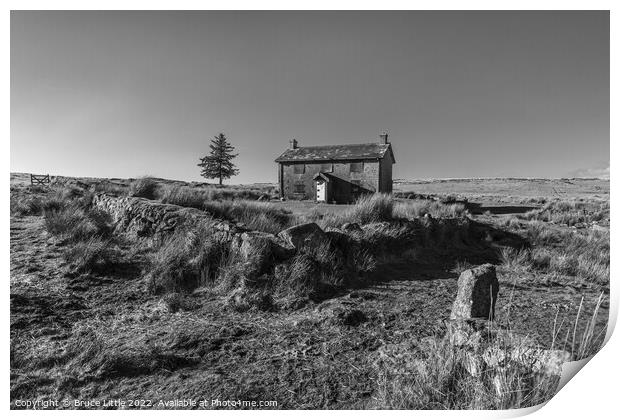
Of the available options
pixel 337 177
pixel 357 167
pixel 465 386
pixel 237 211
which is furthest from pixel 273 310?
pixel 357 167

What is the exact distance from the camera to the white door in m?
21.2

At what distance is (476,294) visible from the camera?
2.57 m

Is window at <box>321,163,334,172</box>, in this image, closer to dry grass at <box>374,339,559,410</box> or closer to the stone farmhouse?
the stone farmhouse

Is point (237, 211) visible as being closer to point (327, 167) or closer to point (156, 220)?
point (156, 220)

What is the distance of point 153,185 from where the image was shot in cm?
806

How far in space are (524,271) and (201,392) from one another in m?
5.50

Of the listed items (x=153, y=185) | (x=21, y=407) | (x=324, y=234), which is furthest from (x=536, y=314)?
(x=153, y=185)

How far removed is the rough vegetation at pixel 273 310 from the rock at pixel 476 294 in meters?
0.20

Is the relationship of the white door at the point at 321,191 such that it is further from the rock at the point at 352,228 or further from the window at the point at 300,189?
the rock at the point at 352,228

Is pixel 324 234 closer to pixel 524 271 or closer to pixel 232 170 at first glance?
pixel 524 271

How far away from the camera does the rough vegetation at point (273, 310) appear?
204cm

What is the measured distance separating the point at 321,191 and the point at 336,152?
373cm

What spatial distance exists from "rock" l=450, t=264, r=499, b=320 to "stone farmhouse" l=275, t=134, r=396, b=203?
707 inches

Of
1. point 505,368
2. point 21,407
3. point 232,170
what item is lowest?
point 21,407
